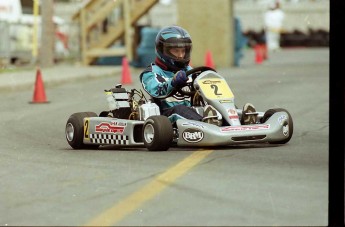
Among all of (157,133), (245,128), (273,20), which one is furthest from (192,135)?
(273,20)

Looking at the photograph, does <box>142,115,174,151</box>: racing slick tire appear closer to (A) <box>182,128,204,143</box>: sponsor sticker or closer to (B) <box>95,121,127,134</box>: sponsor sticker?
(A) <box>182,128,204,143</box>: sponsor sticker

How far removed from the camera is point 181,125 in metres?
10.4

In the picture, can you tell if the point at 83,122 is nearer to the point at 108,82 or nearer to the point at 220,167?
the point at 220,167

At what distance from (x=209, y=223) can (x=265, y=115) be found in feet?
15.5

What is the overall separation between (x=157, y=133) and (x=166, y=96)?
975 millimetres

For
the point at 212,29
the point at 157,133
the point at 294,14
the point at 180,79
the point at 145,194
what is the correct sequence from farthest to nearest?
the point at 294,14, the point at 212,29, the point at 180,79, the point at 157,133, the point at 145,194

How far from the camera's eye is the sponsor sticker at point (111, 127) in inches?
426

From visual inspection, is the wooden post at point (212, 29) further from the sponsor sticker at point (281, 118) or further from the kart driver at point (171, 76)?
the sponsor sticker at point (281, 118)

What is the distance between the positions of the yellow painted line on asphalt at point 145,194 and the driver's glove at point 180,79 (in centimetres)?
99

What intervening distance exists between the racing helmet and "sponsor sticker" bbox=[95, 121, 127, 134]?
0.95 meters

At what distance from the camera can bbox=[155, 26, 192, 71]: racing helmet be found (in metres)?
11.4

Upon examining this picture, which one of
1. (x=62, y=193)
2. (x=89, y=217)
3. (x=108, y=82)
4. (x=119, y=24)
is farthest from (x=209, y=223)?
(x=119, y=24)

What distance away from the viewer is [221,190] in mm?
7746

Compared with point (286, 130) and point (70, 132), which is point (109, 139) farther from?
point (286, 130)
